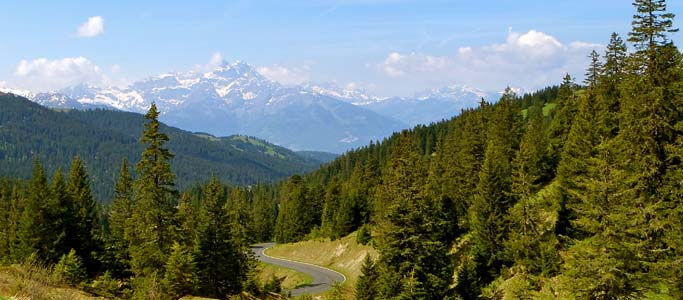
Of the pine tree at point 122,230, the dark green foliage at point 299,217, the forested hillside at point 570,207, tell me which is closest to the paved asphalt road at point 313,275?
the dark green foliage at point 299,217

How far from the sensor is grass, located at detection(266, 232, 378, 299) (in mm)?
77812

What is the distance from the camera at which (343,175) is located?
180 metres

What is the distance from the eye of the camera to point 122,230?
5000cm

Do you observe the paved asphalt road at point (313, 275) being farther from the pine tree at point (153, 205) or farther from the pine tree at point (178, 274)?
the pine tree at point (153, 205)

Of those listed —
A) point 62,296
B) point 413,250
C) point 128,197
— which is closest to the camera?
point 62,296

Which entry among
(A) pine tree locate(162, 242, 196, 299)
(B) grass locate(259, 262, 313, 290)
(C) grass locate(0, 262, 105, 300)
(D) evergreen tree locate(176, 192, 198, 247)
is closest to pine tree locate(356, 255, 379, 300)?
(A) pine tree locate(162, 242, 196, 299)

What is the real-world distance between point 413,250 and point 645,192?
14.6 metres

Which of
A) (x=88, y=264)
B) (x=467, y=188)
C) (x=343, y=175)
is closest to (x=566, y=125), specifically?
(x=467, y=188)

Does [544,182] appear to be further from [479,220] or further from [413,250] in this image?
[413,250]

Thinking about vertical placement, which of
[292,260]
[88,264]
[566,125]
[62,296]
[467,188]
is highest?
[566,125]

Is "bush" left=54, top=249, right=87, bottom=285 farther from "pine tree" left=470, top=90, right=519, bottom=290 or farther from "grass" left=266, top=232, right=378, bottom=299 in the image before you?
"grass" left=266, top=232, right=378, bottom=299

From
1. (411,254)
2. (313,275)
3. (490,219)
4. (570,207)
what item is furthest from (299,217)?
(570,207)

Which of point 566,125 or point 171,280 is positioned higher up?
point 566,125

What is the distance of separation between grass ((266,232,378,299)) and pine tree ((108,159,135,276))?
27601 millimetres
